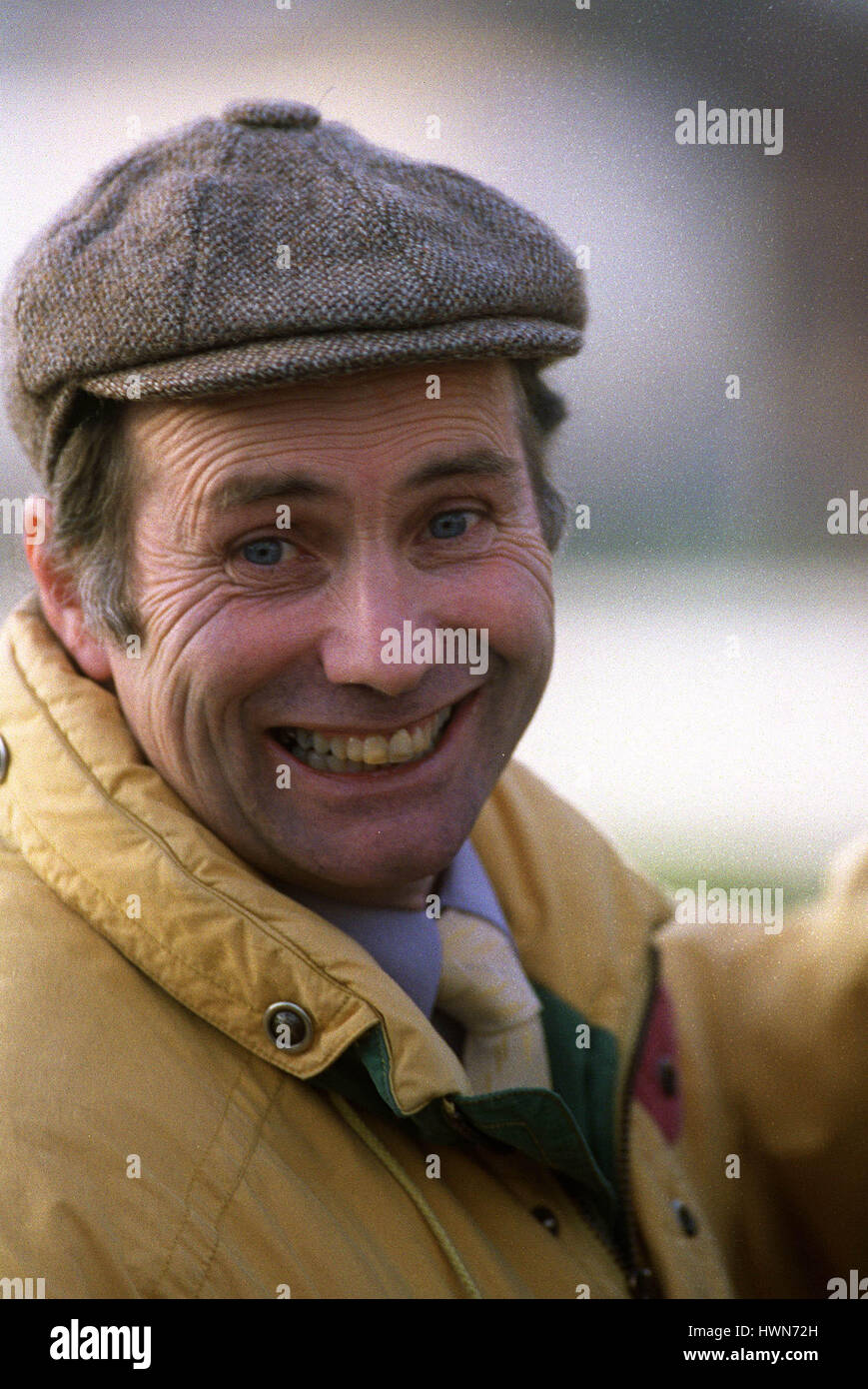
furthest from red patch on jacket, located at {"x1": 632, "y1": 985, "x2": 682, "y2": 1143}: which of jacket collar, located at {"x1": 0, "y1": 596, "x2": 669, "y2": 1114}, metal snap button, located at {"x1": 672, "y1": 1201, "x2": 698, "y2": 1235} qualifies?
jacket collar, located at {"x1": 0, "y1": 596, "x2": 669, "y2": 1114}

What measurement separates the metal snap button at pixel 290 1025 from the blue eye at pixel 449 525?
622 millimetres

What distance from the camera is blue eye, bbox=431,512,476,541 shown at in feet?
5.24

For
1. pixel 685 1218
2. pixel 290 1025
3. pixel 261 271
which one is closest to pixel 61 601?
pixel 261 271

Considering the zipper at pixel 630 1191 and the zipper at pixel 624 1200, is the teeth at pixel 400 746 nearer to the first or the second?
the zipper at pixel 624 1200

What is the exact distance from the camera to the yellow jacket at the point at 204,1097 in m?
1.32

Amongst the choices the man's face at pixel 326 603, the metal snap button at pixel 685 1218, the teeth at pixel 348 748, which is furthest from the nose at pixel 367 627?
the metal snap button at pixel 685 1218

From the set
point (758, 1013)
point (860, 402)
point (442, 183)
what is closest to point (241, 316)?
point (442, 183)

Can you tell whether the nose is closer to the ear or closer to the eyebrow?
the eyebrow

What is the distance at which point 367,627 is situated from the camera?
4.91 feet

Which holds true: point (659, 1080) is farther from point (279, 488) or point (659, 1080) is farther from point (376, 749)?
point (279, 488)

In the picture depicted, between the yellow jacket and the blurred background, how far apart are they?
514mm

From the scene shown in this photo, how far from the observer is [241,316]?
1388 millimetres

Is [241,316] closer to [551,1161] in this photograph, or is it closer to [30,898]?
[30,898]
